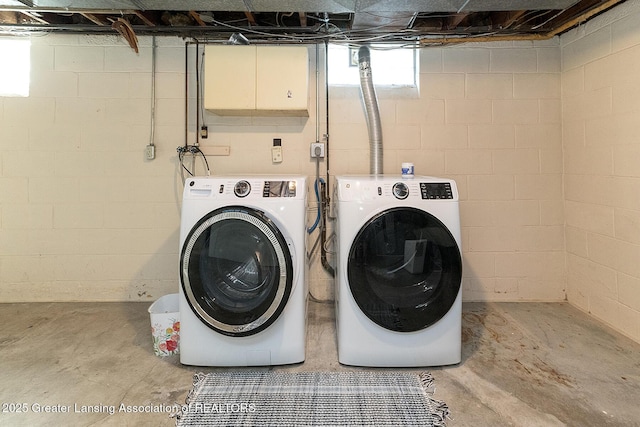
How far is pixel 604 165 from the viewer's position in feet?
6.81

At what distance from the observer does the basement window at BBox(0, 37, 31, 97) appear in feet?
7.87

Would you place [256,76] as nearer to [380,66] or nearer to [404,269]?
[380,66]

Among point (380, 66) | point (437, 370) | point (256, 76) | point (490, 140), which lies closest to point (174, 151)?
Answer: point (256, 76)

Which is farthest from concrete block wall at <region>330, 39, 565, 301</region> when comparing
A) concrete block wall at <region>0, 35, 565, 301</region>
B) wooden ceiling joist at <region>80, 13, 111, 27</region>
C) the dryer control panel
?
wooden ceiling joist at <region>80, 13, 111, 27</region>

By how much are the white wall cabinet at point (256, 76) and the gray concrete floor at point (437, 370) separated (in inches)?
61.7

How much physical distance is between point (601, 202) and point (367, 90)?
5.82ft

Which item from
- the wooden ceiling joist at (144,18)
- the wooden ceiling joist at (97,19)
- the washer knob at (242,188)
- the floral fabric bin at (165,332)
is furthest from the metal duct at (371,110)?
the wooden ceiling joist at (97,19)

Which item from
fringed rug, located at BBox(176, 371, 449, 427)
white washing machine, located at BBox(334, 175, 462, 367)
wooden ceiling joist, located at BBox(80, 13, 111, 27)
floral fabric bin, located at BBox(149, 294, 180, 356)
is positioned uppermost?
wooden ceiling joist, located at BBox(80, 13, 111, 27)

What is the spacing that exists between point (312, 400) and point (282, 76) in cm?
192

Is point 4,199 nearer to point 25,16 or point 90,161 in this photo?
point 90,161

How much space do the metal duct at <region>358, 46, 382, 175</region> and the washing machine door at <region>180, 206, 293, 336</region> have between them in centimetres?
113

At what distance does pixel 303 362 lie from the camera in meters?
1.68

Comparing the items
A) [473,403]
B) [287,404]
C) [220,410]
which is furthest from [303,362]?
[473,403]

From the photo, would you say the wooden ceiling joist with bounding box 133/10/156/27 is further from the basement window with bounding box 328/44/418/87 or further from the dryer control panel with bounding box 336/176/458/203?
the dryer control panel with bounding box 336/176/458/203
